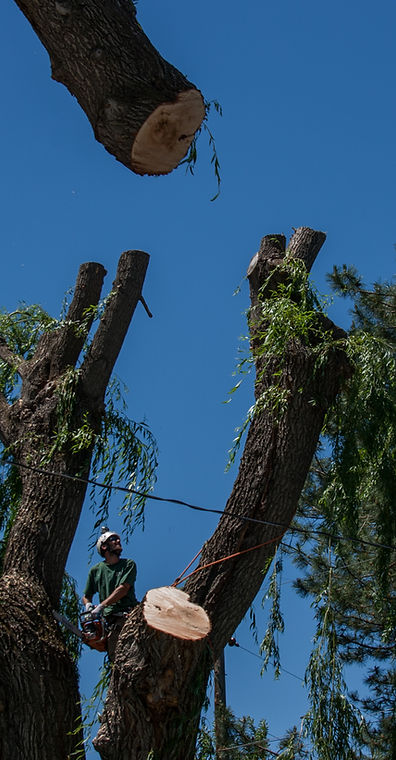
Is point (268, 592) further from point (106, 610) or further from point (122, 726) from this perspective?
point (122, 726)

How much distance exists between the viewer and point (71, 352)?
19.9 feet

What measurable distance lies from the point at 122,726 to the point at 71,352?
298 cm

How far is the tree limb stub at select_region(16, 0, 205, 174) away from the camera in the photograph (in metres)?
2.50

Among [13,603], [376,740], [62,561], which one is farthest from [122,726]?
[376,740]

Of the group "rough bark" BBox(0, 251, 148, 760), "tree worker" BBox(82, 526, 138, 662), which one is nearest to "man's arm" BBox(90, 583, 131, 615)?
"tree worker" BBox(82, 526, 138, 662)

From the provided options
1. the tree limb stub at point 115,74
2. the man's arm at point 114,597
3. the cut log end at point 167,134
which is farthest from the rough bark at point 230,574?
the tree limb stub at point 115,74

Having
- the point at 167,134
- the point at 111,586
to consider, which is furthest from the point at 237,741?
the point at 167,134

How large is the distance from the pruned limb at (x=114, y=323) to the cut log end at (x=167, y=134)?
9.84 feet

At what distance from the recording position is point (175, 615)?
12.5 feet

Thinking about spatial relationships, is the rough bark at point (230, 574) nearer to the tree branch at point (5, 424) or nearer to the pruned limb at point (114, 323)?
the pruned limb at point (114, 323)

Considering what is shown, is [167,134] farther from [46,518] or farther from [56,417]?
[56,417]

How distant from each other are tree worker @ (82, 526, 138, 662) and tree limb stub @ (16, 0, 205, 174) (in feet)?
9.40

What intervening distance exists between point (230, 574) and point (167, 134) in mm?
2437

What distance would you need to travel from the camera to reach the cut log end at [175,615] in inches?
145
